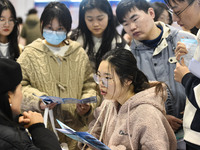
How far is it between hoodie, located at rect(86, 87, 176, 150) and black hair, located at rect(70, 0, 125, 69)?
78cm

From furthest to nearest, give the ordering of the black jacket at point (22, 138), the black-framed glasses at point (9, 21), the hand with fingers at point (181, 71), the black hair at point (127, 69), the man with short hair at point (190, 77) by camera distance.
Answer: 1. the black-framed glasses at point (9, 21)
2. the black hair at point (127, 69)
3. the hand with fingers at point (181, 71)
4. the man with short hair at point (190, 77)
5. the black jacket at point (22, 138)

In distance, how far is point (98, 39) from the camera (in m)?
2.92

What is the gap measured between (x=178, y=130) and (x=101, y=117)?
587 millimetres

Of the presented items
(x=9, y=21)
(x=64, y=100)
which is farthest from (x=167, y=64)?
(x=9, y=21)

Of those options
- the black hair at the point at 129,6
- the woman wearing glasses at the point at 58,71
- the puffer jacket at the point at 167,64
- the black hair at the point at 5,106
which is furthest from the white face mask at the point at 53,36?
the black hair at the point at 5,106

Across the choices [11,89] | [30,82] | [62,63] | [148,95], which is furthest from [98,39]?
[11,89]

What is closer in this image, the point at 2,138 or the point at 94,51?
the point at 2,138

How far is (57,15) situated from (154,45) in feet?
2.82

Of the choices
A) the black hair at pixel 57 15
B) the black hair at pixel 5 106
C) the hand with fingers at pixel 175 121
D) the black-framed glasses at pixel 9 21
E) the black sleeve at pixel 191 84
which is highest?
the black hair at pixel 57 15

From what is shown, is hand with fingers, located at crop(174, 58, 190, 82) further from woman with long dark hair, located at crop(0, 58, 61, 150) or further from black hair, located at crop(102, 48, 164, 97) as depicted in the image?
woman with long dark hair, located at crop(0, 58, 61, 150)

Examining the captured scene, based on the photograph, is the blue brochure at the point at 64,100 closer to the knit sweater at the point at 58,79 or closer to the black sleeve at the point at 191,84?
the knit sweater at the point at 58,79

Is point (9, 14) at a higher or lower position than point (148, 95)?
higher

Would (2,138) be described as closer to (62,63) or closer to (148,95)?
(148,95)

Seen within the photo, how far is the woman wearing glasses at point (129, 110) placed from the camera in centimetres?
186
